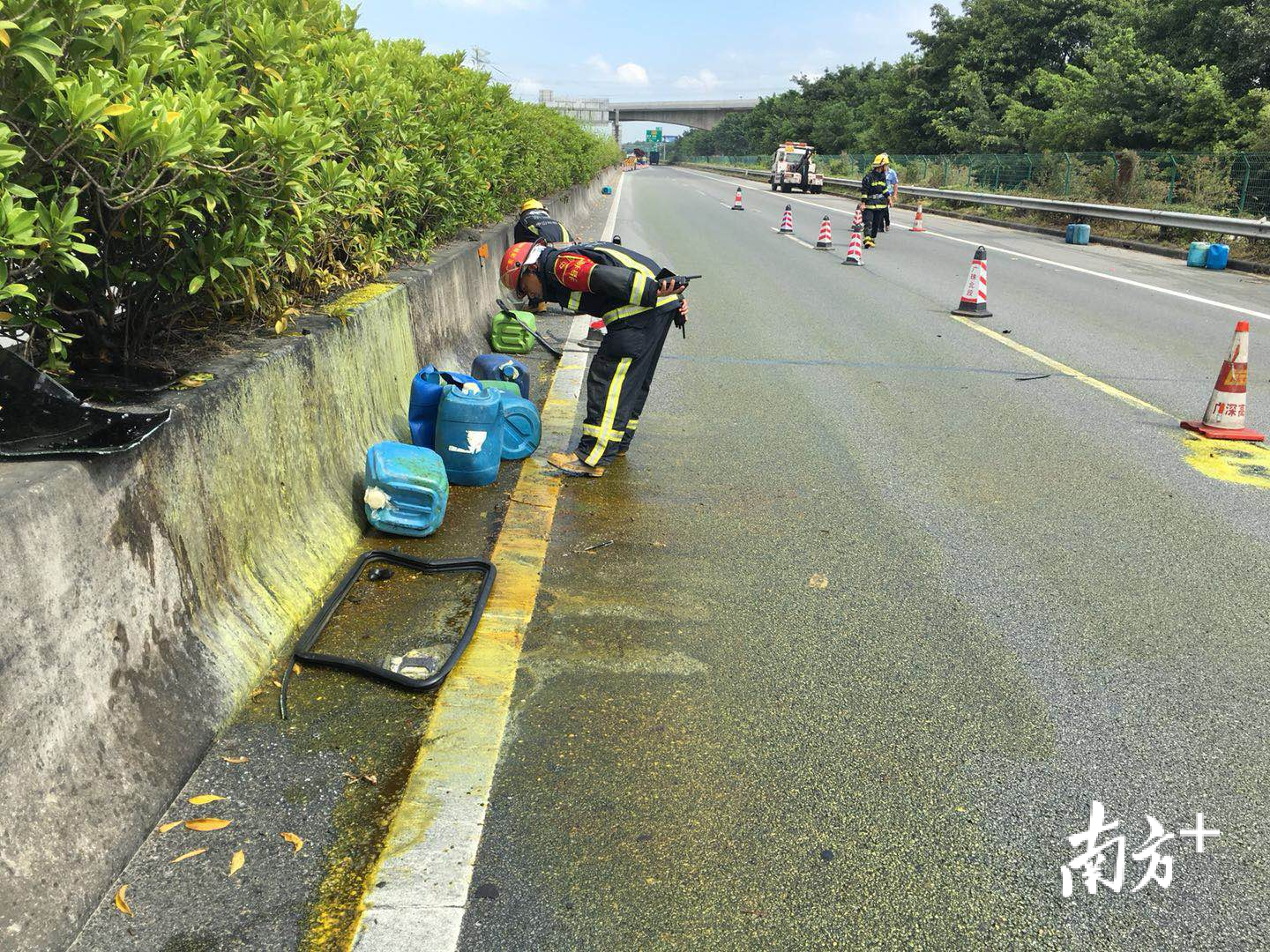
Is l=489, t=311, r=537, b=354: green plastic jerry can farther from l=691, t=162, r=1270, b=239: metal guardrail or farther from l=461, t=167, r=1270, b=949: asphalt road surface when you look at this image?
l=691, t=162, r=1270, b=239: metal guardrail

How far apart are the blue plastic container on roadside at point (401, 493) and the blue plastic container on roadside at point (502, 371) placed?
1.88m

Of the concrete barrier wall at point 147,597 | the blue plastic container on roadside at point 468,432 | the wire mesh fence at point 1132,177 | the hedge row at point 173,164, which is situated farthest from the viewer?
the wire mesh fence at point 1132,177

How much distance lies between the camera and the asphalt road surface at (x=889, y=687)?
2.27 metres

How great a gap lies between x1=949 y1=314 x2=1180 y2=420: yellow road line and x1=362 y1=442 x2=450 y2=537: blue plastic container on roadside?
5.30 meters

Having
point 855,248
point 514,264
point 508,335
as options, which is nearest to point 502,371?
point 514,264

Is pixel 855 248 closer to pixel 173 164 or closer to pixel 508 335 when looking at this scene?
pixel 508 335

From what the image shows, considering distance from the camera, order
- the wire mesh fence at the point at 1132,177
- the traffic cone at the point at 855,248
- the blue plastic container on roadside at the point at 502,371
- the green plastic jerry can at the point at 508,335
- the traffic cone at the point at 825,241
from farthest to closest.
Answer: the wire mesh fence at the point at 1132,177 < the traffic cone at the point at 825,241 < the traffic cone at the point at 855,248 < the green plastic jerry can at the point at 508,335 < the blue plastic container on roadside at the point at 502,371

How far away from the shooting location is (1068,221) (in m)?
25.5

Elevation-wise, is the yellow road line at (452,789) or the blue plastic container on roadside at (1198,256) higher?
the blue plastic container on roadside at (1198,256)

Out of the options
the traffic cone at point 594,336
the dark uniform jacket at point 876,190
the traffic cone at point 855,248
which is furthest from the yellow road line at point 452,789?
the dark uniform jacket at point 876,190

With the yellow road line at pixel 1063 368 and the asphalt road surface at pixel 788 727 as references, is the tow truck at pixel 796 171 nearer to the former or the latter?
the yellow road line at pixel 1063 368

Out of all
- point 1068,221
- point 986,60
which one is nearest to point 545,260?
point 1068,221

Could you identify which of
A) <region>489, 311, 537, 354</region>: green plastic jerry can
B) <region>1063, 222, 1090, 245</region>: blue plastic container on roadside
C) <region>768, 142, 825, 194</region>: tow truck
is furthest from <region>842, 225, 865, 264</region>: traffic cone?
<region>768, 142, 825, 194</region>: tow truck

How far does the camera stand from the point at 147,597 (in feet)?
8.38
